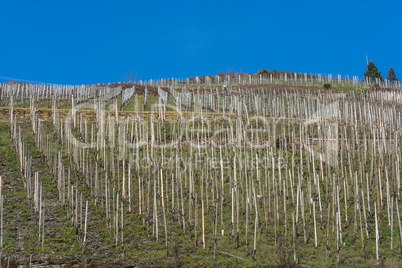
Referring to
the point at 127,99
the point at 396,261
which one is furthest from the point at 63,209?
the point at 127,99

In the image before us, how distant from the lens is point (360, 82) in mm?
30359

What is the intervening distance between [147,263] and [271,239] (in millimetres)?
2423

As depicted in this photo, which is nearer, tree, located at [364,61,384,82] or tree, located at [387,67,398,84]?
tree, located at [364,61,384,82]

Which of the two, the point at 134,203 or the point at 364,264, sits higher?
the point at 134,203

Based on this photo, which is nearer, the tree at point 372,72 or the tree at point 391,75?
the tree at point 372,72

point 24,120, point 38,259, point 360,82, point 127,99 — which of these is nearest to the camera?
point 38,259

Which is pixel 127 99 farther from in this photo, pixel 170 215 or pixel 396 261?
pixel 396 261

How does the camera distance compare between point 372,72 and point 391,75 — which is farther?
point 391,75

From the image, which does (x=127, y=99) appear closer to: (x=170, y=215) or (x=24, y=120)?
(x=24, y=120)

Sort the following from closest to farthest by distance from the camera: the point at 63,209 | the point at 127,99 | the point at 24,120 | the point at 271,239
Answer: the point at 271,239 < the point at 63,209 < the point at 24,120 < the point at 127,99

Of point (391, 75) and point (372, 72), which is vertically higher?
point (391, 75)

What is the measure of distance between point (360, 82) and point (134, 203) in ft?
90.6

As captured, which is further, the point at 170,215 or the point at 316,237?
the point at 170,215

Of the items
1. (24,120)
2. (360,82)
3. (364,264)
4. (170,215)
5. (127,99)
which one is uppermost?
(360,82)
